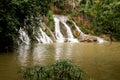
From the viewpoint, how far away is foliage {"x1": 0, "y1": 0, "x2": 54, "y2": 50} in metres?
21.3

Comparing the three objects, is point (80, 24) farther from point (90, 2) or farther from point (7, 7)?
point (90, 2)

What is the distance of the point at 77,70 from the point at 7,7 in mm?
15666

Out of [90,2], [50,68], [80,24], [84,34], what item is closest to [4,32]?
[90,2]

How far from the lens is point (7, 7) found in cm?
2202

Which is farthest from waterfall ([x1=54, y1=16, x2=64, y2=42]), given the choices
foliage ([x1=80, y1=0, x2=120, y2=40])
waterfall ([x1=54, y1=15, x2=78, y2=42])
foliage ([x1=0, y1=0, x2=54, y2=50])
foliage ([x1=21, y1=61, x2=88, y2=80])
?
foliage ([x1=21, y1=61, x2=88, y2=80])

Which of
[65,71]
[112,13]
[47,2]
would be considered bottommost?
[65,71]

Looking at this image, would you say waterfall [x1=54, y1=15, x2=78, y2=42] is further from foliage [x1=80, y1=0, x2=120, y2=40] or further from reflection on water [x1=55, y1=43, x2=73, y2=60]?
foliage [x1=80, y1=0, x2=120, y2=40]

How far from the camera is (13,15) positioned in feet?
72.2

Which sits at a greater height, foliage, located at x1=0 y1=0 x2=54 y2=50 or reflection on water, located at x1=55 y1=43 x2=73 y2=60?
foliage, located at x1=0 y1=0 x2=54 y2=50

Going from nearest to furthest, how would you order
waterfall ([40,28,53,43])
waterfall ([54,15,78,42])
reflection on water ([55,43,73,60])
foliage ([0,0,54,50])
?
reflection on water ([55,43,73,60]), foliage ([0,0,54,50]), waterfall ([40,28,53,43]), waterfall ([54,15,78,42])

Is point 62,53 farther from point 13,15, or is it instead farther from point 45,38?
point 45,38

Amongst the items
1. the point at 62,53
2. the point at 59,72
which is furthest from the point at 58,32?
the point at 59,72

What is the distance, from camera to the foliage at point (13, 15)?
21328 millimetres

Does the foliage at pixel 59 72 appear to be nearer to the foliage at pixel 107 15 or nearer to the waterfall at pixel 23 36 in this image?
the foliage at pixel 107 15
